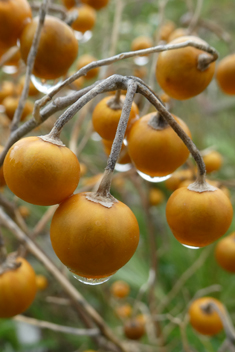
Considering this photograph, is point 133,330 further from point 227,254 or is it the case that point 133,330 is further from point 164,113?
point 164,113

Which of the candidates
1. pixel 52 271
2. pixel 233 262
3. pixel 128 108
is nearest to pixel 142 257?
pixel 233 262

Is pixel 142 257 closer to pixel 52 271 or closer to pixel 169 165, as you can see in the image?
pixel 52 271

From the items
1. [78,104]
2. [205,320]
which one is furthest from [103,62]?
[205,320]

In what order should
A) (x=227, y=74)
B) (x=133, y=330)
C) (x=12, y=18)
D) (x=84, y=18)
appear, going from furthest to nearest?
(x=133, y=330)
(x=84, y=18)
(x=227, y=74)
(x=12, y=18)

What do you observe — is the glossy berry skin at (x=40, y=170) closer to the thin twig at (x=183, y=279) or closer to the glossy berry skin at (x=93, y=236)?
the glossy berry skin at (x=93, y=236)

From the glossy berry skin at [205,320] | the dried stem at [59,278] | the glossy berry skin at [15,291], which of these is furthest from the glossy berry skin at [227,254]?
the glossy berry skin at [15,291]

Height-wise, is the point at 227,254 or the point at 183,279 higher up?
the point at 227,254

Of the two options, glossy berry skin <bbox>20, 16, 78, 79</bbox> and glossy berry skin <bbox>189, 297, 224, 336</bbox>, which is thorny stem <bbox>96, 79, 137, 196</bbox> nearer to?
glossy berry skin <bbox>20, 16, 78, 79</bbox>
